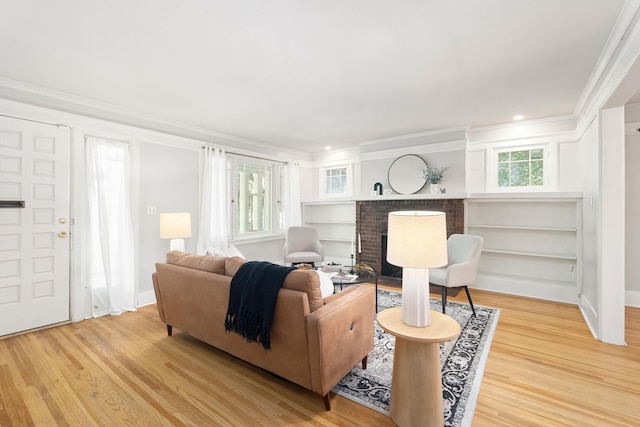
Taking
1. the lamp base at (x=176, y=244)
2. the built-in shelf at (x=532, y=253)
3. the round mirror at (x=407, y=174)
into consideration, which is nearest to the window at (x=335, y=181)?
the round mirror at (x=407, y=174)

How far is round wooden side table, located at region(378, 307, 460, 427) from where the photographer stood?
1.60 metres

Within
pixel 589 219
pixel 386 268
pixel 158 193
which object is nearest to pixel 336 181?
pixel 386 268

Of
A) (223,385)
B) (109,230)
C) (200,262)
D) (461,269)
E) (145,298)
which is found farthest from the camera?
(145,298)

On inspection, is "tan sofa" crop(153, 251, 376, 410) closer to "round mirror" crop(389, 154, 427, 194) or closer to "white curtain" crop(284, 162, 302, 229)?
"round mirror" crop(389, 154, 427, 194)

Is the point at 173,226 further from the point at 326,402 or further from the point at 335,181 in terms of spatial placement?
the point at 335,181

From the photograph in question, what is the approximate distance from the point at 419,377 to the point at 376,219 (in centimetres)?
359

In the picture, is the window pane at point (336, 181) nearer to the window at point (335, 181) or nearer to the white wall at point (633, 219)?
the window at point (335, 181)

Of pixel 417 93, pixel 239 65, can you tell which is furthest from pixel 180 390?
pixel 417 93

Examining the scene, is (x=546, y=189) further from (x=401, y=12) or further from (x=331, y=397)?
(x=331, y=397)

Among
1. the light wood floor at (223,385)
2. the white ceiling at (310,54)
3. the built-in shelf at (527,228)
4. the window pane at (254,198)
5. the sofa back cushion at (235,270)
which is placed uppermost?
the white ceiling at (310,54)

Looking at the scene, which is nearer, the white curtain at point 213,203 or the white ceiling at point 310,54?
the white ceiling at point 310,54

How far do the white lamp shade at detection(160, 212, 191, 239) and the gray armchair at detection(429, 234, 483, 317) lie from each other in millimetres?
3029

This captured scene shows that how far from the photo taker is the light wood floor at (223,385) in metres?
1.75

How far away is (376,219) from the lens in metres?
5.09
